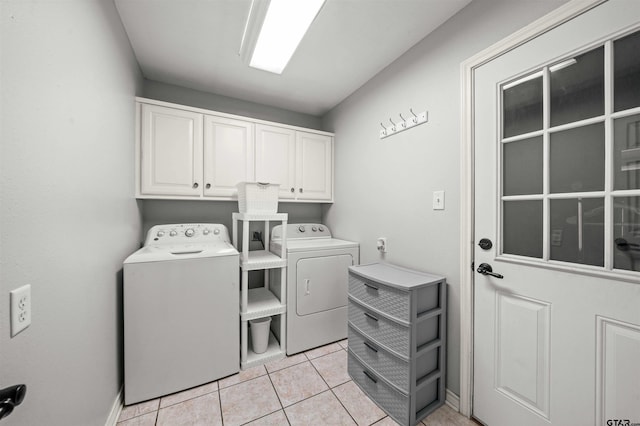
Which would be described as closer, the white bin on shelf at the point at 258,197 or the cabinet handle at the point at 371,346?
the cabinet handle at the point at 371,346

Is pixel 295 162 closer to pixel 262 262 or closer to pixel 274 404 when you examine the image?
pixel 262 262

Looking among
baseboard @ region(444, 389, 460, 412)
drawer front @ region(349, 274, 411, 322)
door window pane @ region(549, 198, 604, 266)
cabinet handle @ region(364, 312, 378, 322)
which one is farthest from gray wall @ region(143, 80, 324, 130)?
baseboard @ region(444, 389, 460, 412)

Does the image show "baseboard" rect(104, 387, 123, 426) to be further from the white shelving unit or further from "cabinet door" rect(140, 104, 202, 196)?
"cabinet door" rect(140, 104, 202, 196)

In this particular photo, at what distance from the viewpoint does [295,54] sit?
6.15 ft

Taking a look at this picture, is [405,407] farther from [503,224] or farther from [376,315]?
[503,224]

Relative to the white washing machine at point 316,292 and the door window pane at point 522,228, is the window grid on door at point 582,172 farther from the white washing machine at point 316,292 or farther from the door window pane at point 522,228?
the white washing machine at point 316,292

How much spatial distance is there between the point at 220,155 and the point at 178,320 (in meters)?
1.46

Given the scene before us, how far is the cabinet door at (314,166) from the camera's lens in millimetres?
2637

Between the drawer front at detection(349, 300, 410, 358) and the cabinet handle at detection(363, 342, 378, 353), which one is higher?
the drawer front at detection(349, 300, 410, 358)

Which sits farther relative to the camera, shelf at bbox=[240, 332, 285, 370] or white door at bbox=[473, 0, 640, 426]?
shelf at bbox=[240, 332, 285, 370]

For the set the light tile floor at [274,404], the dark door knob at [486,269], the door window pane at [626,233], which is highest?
the door window pane at [626,233]

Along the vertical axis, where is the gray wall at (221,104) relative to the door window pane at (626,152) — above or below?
above

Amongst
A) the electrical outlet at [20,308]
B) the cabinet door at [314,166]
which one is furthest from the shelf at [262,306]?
the electrical outlet at [20,308]

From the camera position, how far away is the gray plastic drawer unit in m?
1.36
